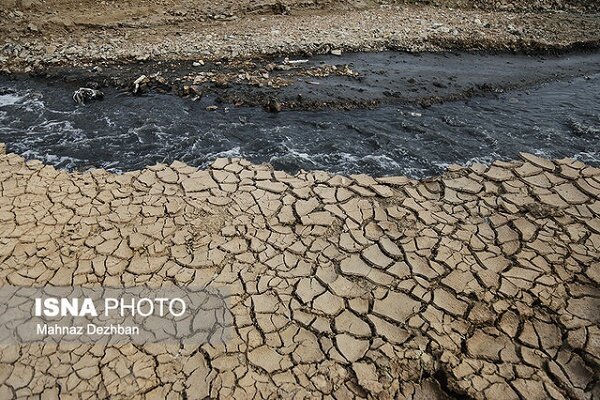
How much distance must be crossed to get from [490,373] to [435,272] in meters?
0.91

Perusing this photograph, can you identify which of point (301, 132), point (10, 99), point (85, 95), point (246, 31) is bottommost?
point (10, 99)

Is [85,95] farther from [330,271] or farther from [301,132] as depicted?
[330,271]

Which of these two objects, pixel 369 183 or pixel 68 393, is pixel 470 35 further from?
pixel 68 393

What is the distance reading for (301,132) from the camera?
5867 millimetres

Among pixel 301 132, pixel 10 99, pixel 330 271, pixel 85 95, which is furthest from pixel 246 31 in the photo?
pixel 330 271

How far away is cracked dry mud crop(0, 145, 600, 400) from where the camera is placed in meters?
2.91

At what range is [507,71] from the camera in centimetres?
776

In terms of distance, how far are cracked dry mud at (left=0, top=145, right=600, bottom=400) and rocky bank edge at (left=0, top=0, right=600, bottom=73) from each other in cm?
359

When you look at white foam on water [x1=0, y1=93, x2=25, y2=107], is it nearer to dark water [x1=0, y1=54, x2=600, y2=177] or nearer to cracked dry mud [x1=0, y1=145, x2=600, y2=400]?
dark water [x1=0, y1=54, x2=600, y2=177]

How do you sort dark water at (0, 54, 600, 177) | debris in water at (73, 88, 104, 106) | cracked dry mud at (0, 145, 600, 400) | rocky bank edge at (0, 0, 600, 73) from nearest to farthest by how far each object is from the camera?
1. cracked dry mud at (0, 145, 600, 400)
2. dark water at (0, 54, 600, 177)
3. debris in water at (73, 88, 104, 106)
4. rocky bank edge at (0, 0, 600, 73)

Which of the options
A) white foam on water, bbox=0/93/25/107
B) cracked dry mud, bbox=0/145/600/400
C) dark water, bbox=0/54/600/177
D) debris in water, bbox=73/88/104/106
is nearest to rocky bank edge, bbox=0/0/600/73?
white foam on water, bbox=0/93/25/107

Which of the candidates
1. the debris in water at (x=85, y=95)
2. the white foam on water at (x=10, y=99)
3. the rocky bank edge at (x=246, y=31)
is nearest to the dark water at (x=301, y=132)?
the white foam on water at (x=10, y=99)

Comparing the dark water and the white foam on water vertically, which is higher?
the dark water

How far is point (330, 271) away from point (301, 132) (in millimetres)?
2711
